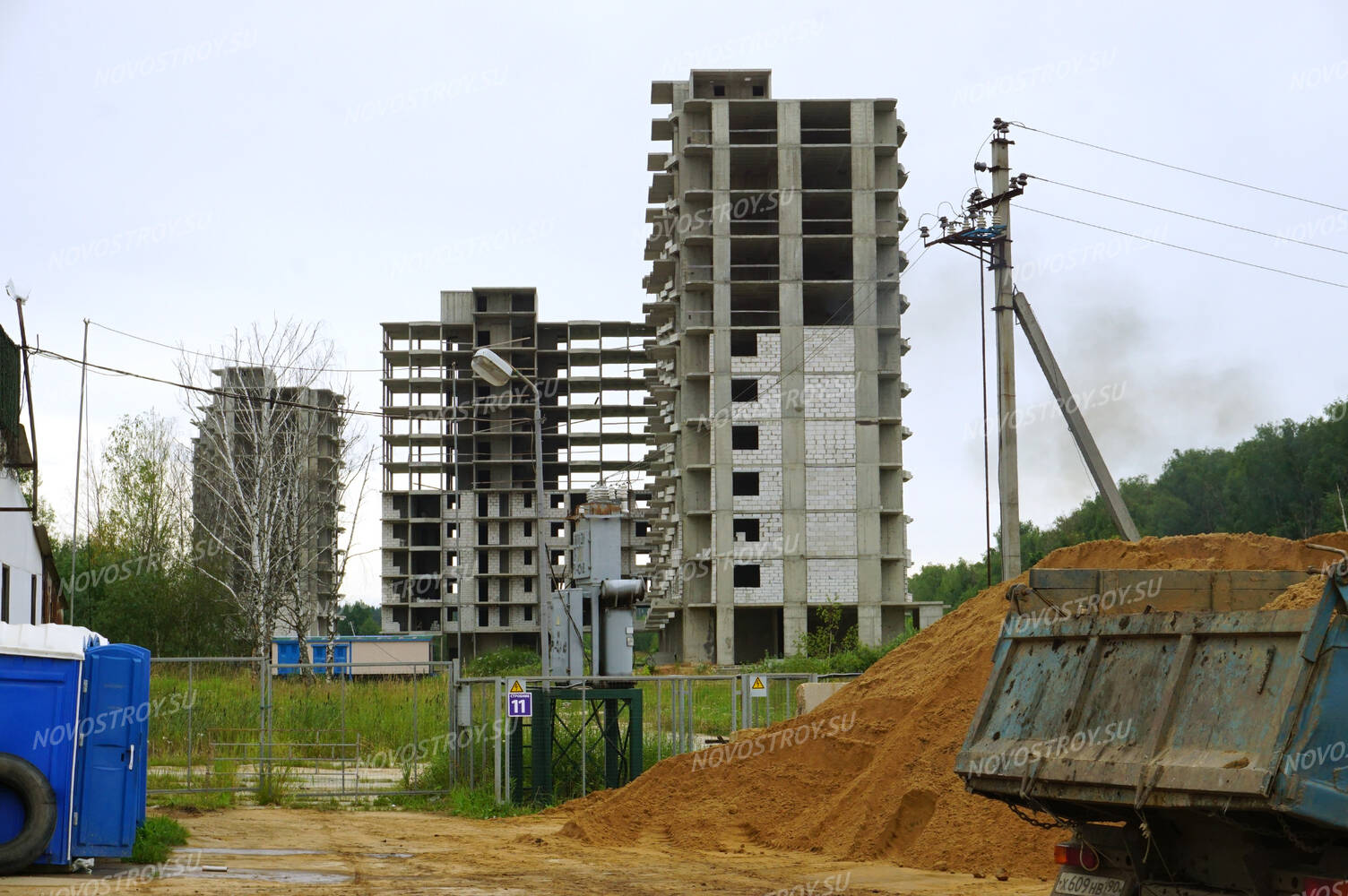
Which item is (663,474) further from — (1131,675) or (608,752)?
(1131,675)

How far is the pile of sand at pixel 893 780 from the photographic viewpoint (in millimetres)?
→ 15109

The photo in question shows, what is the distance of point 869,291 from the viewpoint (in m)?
66.1

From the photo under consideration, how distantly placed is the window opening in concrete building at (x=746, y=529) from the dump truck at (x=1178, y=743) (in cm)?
5593

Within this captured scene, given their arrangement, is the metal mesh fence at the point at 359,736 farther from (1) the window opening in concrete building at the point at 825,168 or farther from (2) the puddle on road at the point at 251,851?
(1) the window opening in concrete building at the point at 825,168

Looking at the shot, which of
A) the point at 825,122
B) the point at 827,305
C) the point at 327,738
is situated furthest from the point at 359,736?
the point at 825,122

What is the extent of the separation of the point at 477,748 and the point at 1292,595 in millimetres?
16708

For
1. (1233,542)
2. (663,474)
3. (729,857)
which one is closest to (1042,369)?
(1233,542)

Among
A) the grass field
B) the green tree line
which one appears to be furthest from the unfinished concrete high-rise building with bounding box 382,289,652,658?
the grass field

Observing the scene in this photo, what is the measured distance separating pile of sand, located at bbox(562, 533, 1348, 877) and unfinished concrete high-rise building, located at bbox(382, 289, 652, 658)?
88.7m

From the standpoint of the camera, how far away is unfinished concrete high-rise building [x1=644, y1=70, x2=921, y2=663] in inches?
2557

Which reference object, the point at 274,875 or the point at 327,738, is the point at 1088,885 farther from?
the point at 327,738

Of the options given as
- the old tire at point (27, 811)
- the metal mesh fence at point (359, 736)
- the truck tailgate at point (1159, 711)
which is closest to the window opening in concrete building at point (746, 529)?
the metal mesh fence at point (359, 736)

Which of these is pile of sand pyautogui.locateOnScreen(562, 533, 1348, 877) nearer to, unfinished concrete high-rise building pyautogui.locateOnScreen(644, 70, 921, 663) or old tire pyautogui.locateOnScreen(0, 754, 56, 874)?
old tire pyautogui.locateOnScreen(0, 754, 56, 874)

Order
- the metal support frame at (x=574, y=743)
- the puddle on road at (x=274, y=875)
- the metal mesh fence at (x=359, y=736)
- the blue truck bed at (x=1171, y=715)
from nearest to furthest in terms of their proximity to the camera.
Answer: the blue truck bed at (x=1171, y=715) < the puddle on road at (x=274, y=875) < the metal support frame at (x=574, y=743) < the metal mesh fence at (x=359, y=736)
